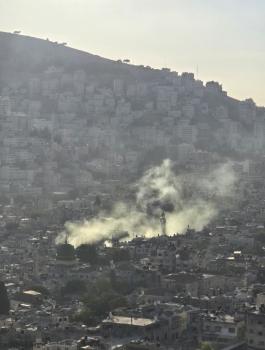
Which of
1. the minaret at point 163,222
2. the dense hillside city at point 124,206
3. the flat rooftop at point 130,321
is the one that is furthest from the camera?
the minaret at point 163,222

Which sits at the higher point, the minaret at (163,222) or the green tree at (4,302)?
the minaret at (163,222)

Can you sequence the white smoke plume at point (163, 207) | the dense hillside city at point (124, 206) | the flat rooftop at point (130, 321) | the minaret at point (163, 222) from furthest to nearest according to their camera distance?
1. the minaret at point (163, 222)
2. the white smoke plume at point (163, 207)
3. the dense hillside city at point (124, 206)
4. the flat rooftop at point (130, 321)

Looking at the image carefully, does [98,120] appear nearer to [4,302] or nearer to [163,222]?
[163,222]

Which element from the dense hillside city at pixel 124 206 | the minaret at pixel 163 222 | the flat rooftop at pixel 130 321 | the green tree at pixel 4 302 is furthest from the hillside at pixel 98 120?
the flat rooftop at pixel 130 321

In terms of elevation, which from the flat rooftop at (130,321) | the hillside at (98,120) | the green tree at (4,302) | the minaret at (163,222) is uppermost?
the hillside at (98,120)

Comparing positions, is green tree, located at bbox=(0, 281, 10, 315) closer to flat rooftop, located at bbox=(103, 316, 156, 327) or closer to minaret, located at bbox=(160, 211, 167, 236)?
flat rooftop, located at bbox=(103, 316, 156, 327)

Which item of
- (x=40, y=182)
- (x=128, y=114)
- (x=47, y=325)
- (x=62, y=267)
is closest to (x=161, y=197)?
(x=40, y=182)

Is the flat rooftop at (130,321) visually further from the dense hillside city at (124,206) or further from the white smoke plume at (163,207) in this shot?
the white smoke plume at (163,207)
